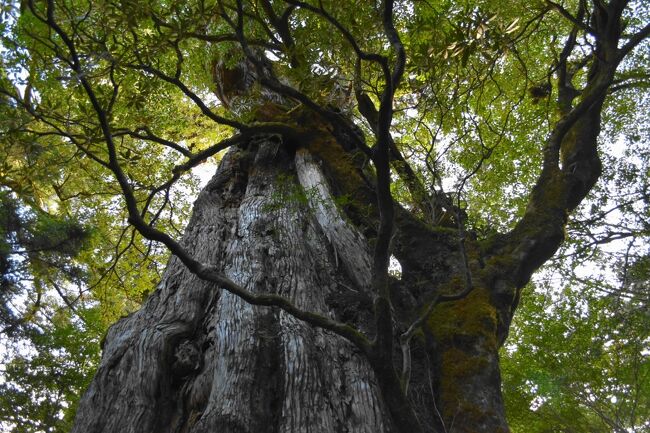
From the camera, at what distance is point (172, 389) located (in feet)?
10.4

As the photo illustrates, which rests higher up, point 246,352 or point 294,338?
point 294,338

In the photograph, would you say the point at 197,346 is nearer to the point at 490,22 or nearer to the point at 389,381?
the point at 389,381

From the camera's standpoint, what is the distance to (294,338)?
328 centimetres

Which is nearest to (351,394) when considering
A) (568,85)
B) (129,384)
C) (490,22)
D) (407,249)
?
(129,384)

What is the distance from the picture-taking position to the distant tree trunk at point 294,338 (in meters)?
2.87

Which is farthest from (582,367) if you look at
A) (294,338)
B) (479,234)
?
(294,338)

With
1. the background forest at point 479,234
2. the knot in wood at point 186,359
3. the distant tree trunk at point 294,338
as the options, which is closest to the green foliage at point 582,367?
the background forest at point 479,234

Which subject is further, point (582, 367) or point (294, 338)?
point (582, 367)

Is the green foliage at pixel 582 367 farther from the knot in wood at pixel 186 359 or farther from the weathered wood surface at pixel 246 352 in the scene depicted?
the knot in wood at pixel 186 359

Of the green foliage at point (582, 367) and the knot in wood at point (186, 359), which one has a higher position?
the green foliage at point (582, 367)

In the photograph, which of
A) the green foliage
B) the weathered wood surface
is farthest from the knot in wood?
the green foliage

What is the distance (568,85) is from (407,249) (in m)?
3.42

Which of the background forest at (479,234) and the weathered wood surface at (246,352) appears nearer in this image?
the weathered wood surface at (246,352)

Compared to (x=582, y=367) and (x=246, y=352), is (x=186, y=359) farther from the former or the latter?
(x=582, y=367)
